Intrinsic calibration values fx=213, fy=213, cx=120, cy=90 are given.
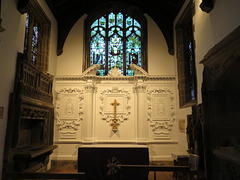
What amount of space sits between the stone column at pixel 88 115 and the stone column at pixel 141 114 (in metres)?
1.59

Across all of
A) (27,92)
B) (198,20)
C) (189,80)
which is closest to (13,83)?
(27,92)

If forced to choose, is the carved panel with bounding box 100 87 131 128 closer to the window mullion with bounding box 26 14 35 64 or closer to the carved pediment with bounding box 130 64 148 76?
the carved pediment with bounding box 130 64 148 76

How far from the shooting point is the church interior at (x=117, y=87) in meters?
4.46

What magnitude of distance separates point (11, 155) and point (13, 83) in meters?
1.56

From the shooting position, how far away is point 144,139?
727cm

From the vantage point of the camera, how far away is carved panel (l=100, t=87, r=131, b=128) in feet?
24.8

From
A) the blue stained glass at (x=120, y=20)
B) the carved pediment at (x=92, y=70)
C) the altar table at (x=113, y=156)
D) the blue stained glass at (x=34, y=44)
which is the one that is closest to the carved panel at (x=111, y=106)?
the carved pediment at (x=92, y=70)

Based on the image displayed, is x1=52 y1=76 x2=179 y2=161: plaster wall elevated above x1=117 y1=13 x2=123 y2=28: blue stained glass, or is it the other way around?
x1=117 y1=13 x2=123 y2=28: blue stained glass

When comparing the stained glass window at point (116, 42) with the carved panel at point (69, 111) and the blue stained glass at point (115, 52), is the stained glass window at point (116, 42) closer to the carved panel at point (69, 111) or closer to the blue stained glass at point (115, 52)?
the blue stained glass at point (115, 52)

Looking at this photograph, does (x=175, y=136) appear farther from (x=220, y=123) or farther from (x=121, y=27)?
(x=121, y=27)

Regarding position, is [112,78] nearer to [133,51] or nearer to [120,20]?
[133,51]

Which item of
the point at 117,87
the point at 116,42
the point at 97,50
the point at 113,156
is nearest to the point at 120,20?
the point at 116,42

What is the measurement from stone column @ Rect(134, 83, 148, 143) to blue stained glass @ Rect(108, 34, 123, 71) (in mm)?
1265

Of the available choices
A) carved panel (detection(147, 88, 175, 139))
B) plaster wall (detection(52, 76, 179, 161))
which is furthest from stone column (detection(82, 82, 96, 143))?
carved panel (detection(147, 88, 175, 139))
